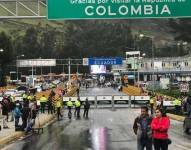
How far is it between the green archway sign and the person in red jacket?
10.5m

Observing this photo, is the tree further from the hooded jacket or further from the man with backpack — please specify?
the hooded jacket

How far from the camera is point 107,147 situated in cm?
2141

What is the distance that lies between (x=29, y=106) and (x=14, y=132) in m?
1.74

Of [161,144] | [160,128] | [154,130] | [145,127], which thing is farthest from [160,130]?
[145,127]

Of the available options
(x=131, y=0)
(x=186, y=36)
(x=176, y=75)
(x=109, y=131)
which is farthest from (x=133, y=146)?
(x=176, y=75)

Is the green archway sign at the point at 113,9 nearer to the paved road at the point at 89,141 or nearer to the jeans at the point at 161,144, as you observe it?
the paved road at the point at 89,141

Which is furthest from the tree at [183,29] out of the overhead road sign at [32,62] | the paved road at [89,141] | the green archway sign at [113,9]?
the green archway sign at [113,9]

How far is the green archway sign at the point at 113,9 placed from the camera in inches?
954

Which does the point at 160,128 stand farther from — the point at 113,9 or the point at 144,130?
the point at 113,9

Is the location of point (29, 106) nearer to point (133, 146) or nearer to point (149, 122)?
point (133, 146)

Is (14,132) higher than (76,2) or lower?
lower

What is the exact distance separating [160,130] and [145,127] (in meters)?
0.68

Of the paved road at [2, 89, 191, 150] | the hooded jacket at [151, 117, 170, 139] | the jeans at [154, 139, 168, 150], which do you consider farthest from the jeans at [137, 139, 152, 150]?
the paved road at [2, 89, 191, 150]

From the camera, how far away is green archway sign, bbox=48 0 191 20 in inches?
954
